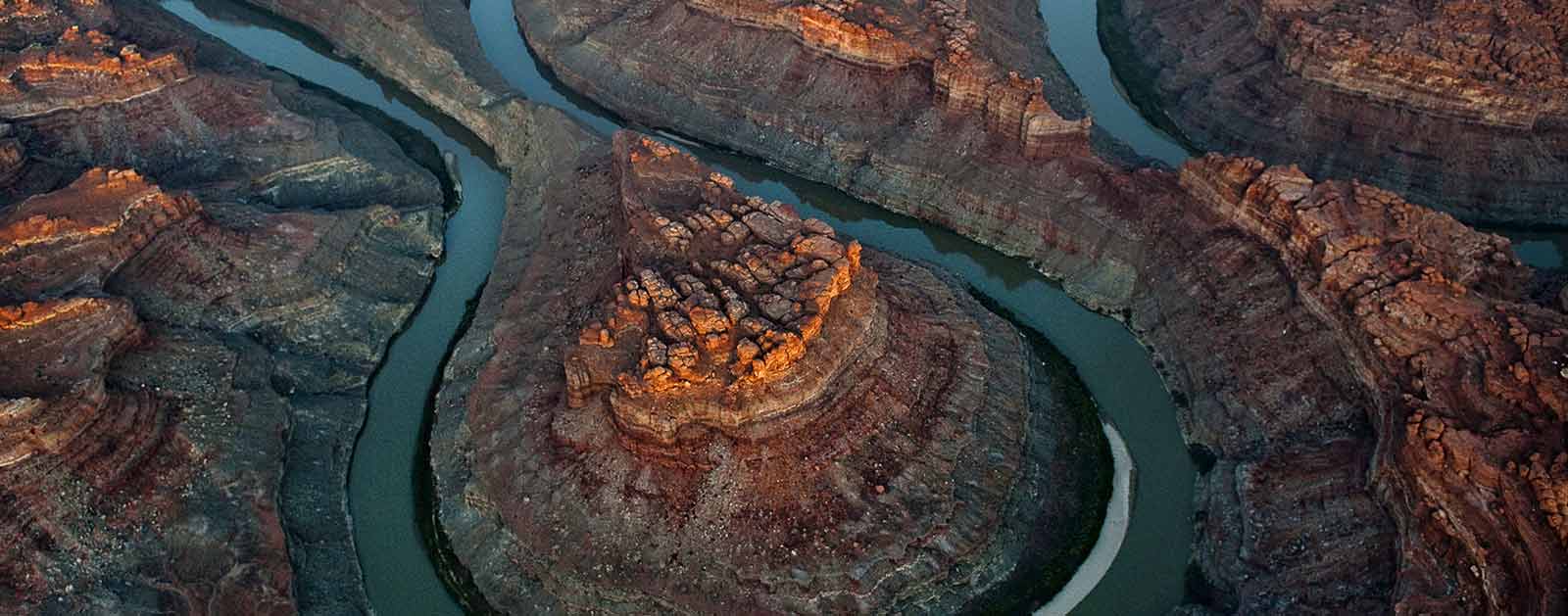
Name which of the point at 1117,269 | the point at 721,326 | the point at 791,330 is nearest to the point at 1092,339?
the point at 1117,269

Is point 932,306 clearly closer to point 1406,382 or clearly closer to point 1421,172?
point 1406,382

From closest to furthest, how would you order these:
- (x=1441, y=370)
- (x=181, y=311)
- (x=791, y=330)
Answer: (x=791, y=330) → (x=1441, y=370) → (x=181, y=311)

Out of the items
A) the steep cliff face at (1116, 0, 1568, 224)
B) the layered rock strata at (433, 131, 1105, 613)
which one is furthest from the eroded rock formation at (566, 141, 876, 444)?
the steep cliff face at (1116, 0, 1568, 224)

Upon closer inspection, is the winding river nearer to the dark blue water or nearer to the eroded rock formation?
the dark blue water

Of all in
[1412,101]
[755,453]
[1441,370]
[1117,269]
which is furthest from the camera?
[1412,101]

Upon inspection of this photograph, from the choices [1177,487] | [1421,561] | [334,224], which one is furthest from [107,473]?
[1421,561]

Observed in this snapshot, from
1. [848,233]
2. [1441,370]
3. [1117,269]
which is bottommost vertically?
[848,233]

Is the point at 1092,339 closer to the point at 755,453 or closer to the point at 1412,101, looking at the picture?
the point at 755,453

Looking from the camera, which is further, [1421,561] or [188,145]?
[188,145]
